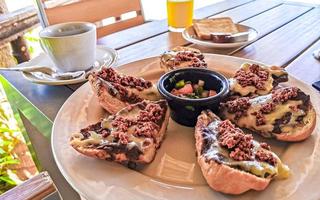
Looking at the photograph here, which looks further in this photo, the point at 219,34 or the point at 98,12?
the point at 98,12

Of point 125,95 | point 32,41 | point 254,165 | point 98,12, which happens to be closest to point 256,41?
point 125,95

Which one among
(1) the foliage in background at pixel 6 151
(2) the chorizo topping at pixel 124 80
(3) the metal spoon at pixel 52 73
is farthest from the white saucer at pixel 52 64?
(1) the foliage in background at pixel 6 151

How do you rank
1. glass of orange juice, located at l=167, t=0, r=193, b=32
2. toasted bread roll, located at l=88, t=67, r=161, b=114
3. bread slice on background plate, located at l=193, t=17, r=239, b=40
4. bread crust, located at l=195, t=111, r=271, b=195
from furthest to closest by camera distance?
1. glass of orange juice, located at l=167, t=0, r=193, b=32
2. bread slice on background plate, located at l=193, t=17, r=239, b=40
3. toasted bread roll, located at l=88, t=67, r=161, b=114
4. bread crust, located at l=195, t=111, r=271, b=195

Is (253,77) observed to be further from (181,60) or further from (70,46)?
(70,46)

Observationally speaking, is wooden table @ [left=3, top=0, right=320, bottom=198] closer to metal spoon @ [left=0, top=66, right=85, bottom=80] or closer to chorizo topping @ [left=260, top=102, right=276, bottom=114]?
metal spoon @ [left=0, top=66, right=85, bottom=80]

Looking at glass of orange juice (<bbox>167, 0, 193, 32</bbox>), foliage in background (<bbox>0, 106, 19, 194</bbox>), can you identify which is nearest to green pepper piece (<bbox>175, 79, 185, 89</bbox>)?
glass of orange juice (<bbox>167, 0, 193, 32</bbox>)
